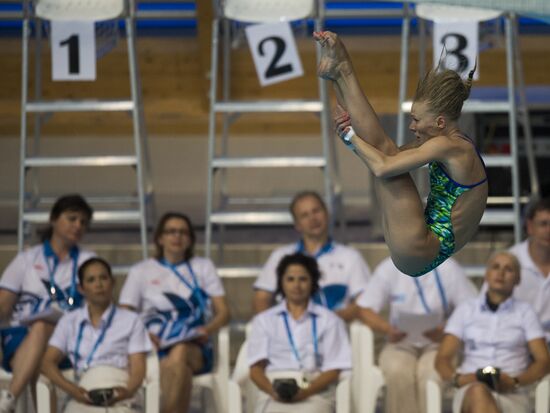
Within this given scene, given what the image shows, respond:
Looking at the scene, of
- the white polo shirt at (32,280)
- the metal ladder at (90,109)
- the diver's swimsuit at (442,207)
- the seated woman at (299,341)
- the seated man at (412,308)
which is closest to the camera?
the diver's swimsuit at (442,207)

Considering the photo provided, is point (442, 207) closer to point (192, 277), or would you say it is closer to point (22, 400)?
point (192, 277)

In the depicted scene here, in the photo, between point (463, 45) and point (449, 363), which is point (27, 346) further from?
point (463, 45)

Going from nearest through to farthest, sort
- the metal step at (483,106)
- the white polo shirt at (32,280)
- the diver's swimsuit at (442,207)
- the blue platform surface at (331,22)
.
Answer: the diver's swimsuit at (442,207) → the white polo shirt at (32,280) → the metal step at (483,106) → the blue platform surface at (331,22)

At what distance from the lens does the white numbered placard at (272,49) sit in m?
6.38

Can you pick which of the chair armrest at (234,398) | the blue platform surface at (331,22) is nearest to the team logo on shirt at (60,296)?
the chair armrest at (234,398)

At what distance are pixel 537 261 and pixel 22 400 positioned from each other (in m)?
2.34

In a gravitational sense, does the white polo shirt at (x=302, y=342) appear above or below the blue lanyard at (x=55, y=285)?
below

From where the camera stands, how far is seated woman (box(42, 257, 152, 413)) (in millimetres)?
5945

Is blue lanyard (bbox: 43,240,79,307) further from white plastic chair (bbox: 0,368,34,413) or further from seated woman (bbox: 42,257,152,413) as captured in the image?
white plastic chair (bbox: 0,368,34,413)

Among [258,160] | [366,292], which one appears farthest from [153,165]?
[366,292]

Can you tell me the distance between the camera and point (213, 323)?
20.3ft

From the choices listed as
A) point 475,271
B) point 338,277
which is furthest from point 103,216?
point 475,271

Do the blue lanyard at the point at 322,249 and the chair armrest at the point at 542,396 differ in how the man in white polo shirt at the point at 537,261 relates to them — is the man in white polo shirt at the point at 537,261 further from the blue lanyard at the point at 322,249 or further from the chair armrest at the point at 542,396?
the blue lanyard at the point at 322,249

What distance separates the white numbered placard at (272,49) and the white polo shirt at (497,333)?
1.34m
